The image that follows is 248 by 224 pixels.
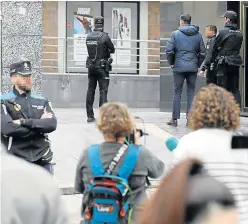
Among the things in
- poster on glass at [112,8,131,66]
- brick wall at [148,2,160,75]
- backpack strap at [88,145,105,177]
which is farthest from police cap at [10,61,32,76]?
brick wall at [148,2,160,75]

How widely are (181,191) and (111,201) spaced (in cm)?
288

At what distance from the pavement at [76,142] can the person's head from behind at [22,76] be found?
5.44ft

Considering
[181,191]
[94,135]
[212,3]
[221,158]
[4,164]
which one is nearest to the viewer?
[181,191]

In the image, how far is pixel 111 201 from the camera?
4.84 metres

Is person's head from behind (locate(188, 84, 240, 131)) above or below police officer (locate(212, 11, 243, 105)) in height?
below

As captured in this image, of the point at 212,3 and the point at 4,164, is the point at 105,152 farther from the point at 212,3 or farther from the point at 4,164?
the point at 212,3

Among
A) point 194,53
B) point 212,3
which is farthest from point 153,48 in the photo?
point 194,53

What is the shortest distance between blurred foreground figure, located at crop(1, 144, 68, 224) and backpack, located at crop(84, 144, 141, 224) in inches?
83.0

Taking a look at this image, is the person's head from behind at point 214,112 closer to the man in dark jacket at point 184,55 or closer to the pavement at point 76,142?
the pavement at point 76,142

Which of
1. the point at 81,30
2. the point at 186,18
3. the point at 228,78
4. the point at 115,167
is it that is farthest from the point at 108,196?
the point at 81,30

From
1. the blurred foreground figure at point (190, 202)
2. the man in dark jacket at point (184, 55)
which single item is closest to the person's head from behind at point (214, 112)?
the blurred foreground figure at point (190, 202)

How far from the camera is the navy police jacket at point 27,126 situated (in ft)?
Answer: 21.8

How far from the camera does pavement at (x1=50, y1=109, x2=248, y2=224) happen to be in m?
9.00

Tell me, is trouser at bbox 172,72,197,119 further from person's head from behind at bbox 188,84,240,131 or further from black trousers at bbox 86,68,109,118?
person's head from behind at bbox 188,84,240,131
